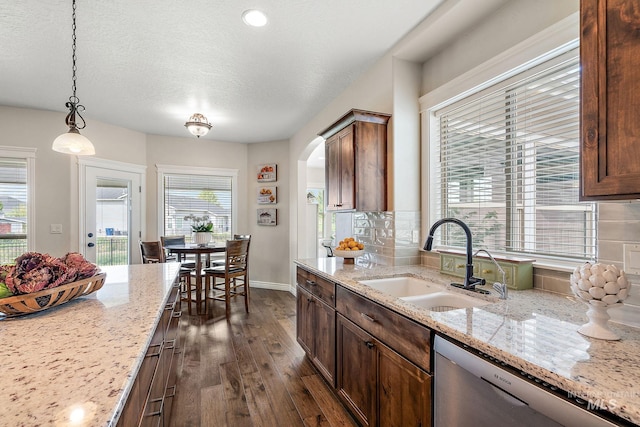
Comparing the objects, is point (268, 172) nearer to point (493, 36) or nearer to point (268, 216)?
point (268, 216)

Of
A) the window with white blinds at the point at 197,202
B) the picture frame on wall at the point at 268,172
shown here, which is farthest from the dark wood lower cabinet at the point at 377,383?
the window with white blinds at the point at 197,202

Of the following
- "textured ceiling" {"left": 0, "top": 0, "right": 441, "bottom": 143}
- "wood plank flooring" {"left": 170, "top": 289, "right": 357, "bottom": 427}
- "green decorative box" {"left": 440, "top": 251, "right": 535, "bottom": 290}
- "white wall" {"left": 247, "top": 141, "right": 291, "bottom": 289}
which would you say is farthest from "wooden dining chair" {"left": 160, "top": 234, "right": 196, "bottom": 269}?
"green decorative box" {"left": 440, "top": 251, "right": 535, "bottom": 290}

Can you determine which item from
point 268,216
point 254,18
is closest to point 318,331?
point 254,18

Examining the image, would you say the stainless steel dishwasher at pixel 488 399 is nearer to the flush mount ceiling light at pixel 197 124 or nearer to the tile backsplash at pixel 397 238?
the tile backsplash at pixel 397 238

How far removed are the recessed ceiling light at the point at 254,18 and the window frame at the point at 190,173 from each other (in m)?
3.58

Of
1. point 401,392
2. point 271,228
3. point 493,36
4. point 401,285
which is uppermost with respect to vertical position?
point 493,36

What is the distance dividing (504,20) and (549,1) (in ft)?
0.93

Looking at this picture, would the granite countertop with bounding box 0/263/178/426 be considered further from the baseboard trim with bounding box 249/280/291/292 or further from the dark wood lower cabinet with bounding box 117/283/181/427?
the baseboard trim with bounding box 249/280/291/292

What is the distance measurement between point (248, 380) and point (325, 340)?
2.42ft

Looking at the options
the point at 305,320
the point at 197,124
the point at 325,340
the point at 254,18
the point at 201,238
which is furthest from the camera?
the point at 201,238

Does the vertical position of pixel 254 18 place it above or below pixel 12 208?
above

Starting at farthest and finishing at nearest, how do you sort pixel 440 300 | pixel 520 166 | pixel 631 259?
1. pixel 520 166
2. pixel 440 300
3. pixel 631 259

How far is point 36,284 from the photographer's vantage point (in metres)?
1.17

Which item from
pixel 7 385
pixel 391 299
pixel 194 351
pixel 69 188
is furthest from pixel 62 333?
pixel 69 188
